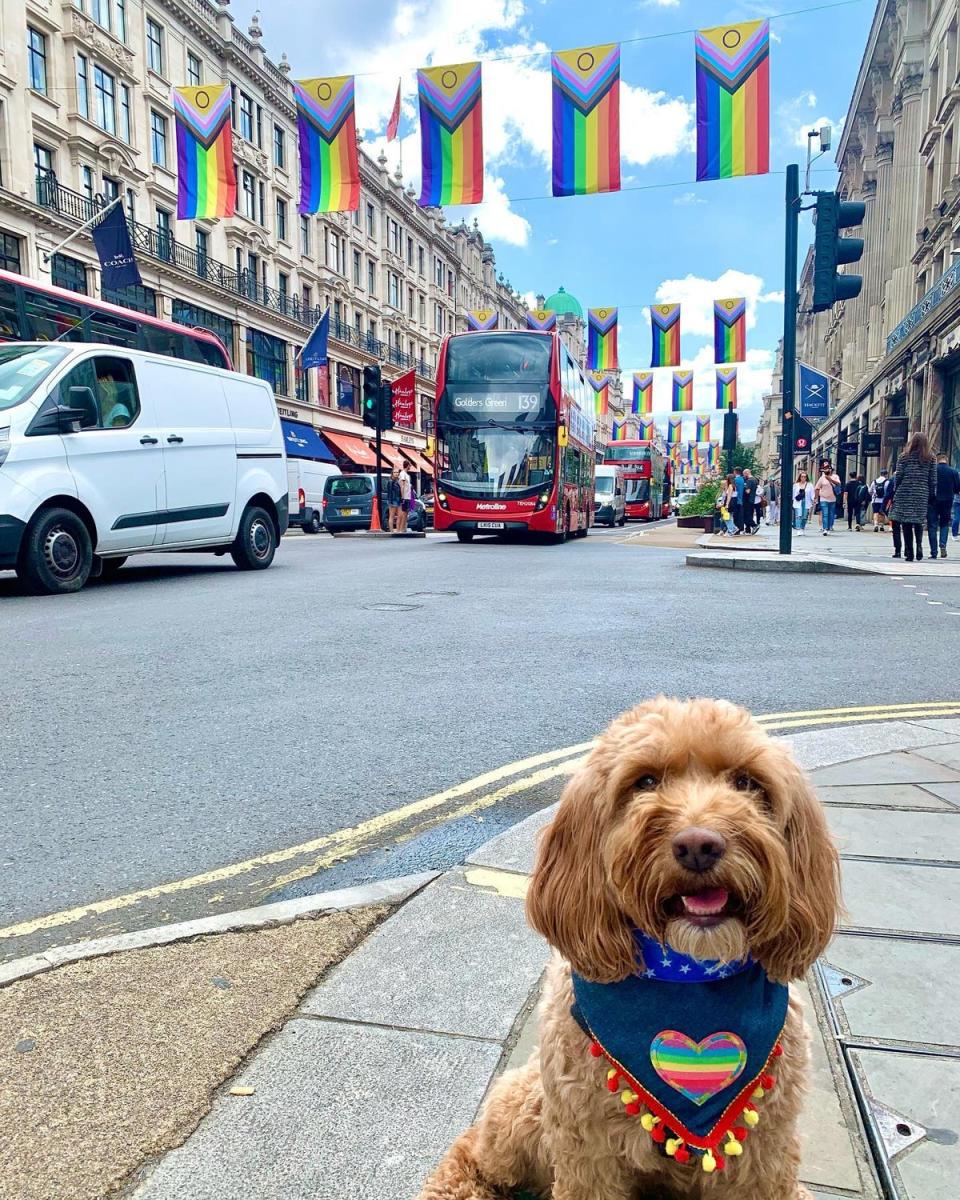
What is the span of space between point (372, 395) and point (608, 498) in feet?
50.2

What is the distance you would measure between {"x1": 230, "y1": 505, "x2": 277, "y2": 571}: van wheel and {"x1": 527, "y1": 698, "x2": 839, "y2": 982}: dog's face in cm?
1133

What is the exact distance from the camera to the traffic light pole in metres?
13.1

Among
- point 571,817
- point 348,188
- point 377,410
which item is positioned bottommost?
point 571,817

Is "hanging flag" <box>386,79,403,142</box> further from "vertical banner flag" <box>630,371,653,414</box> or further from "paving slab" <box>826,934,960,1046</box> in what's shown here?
"vertical banner flag" <box>630,371,653,414</box>

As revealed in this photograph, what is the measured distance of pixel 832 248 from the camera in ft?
37.3

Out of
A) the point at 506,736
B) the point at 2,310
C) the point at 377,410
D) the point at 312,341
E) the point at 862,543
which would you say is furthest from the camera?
the point at 312,341

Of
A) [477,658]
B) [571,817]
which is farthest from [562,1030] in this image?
[477,658]

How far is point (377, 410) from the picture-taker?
2398 cm

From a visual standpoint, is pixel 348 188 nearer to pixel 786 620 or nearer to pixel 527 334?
pixel 527 334

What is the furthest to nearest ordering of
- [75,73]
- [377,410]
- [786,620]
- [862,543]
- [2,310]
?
[75,73] → [377,410] → [862,543] → [2,310] → [786,620]

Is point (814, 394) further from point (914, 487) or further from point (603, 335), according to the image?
point (914, 487)

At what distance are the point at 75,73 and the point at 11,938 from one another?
3516 centimetres

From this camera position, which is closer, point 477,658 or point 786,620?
point 477,658

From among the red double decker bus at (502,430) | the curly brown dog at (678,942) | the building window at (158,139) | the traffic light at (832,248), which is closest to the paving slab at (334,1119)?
the curly brown dog at (678,942)
